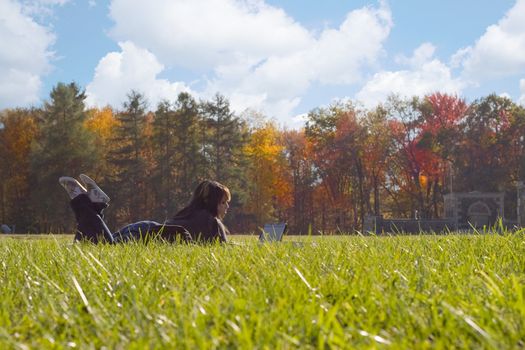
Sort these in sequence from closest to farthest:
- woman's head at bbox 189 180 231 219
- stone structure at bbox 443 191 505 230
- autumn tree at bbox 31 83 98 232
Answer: woman's head at bbox 189 180 231 219 < stone structure at bbox 443 191 505 230 < autumn tree at bbox 31 83 98 232

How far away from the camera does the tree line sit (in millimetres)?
44844

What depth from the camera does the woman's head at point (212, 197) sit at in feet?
25.4

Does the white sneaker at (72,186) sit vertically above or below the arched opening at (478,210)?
above

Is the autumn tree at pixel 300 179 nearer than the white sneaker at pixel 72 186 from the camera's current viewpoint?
No

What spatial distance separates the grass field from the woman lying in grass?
3.45 m

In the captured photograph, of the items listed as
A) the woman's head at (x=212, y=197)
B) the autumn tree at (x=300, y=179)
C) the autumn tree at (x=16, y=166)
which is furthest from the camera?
the autumn tree at (x=300, y=179)

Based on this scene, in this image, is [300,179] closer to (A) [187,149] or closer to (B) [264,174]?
(B) [264,174]

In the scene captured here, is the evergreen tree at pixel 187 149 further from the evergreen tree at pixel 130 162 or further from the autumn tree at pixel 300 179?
the autumn tree at pixel 300 179

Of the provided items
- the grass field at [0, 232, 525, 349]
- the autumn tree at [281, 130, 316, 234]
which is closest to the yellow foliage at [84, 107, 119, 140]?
the autumn tree at [281, 130, 316, 234]

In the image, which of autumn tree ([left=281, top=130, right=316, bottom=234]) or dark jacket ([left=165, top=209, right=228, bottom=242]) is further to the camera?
autumn tree ([left=281, top=130, right=316, bottom=234])

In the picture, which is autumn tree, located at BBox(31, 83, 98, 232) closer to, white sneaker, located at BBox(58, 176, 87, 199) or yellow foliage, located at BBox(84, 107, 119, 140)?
yellow foliage, located at BBox(84, 107, 119, 140)

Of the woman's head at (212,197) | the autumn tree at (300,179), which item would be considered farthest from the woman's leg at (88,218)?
the autumn tree at (300,179)

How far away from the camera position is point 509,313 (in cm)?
214

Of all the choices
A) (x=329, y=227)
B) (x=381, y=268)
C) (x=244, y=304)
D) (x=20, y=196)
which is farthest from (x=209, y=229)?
(x=329, y=227)
